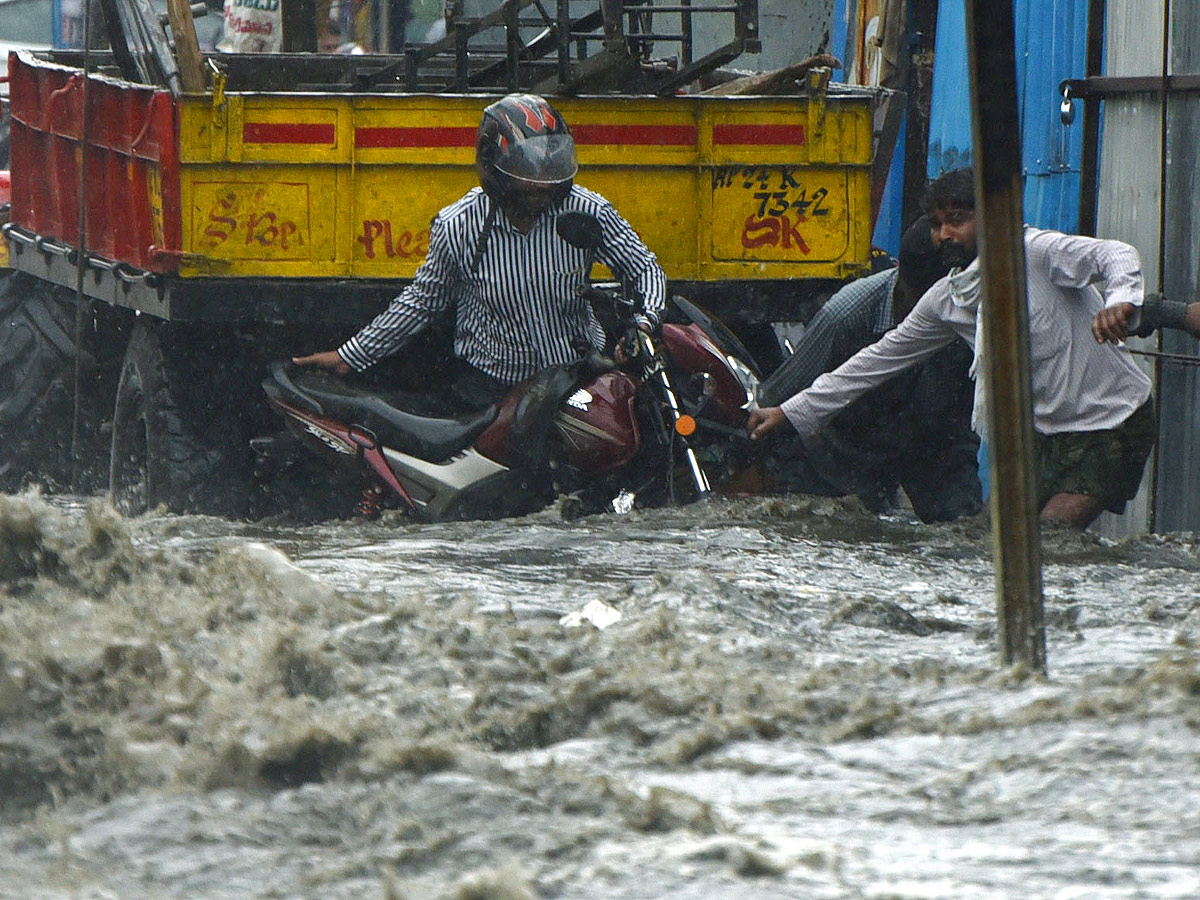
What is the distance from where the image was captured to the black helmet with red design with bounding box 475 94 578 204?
6.52 m

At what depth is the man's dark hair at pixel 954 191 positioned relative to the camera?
6051 millimetres

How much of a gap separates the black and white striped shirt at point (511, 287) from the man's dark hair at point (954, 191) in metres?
1.00

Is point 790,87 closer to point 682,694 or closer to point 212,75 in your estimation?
point 212,75

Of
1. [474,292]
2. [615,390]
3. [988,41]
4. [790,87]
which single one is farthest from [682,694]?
[790,87]

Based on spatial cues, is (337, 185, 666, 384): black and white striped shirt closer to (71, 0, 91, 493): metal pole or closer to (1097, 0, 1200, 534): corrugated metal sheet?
(71, 0, 91, 493): metal pole

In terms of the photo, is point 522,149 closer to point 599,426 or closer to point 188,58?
point 599,426

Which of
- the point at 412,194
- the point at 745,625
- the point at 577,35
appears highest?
the point at 577,35

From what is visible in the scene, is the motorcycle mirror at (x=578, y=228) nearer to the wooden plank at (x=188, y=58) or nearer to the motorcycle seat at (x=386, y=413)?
the motorcycle seat at (x=386, y=413)

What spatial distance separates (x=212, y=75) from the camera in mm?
6984

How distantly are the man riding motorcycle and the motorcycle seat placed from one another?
0.09m

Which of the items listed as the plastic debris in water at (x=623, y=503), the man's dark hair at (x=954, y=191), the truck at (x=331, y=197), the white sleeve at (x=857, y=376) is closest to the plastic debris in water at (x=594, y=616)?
the plastic debris in water at (x=623, y=503)

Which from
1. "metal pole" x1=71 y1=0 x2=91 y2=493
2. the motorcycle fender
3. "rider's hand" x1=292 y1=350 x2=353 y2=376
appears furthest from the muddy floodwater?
"metal pole" x1=71 y1=0 x2=91 y2=493

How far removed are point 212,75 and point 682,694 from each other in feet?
12.9

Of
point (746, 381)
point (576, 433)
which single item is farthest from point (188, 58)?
point (746, 381)
